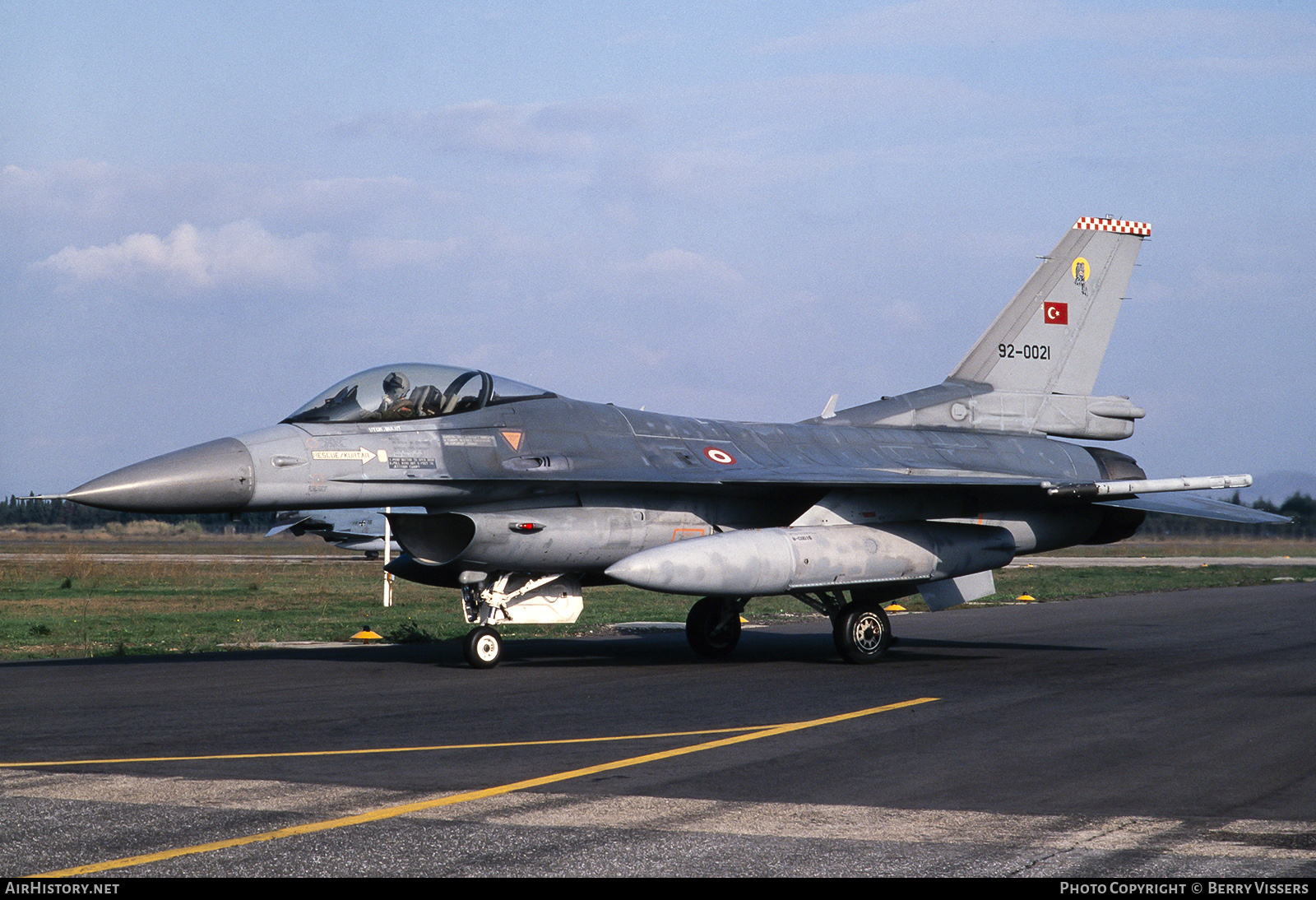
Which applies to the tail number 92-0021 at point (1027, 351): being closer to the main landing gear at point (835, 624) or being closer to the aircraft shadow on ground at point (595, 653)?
the aircraft shadow on ground at point (595, 653)

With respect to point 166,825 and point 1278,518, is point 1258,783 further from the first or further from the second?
point 1278,518

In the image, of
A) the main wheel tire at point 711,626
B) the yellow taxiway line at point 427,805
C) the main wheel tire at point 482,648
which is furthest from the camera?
the main wheel tire at point 711,626

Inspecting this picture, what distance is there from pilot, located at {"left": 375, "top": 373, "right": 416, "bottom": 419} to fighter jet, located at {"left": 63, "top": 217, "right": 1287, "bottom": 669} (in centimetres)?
Result: 2

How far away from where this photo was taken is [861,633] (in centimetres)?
1493

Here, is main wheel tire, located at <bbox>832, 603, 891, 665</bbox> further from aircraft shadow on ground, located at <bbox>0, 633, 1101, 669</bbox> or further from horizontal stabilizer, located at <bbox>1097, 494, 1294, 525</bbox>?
horizontal stabilizer, located at <bbox>1097, 494, 1294, 525</bbox>

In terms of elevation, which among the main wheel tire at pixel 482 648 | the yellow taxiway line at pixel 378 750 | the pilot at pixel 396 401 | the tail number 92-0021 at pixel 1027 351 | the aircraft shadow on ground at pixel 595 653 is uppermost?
the tail number 92-0021 at pixel 1027 351

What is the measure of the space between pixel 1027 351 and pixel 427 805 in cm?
1413

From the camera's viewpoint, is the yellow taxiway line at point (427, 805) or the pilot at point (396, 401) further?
the pilot at point (396, 401)

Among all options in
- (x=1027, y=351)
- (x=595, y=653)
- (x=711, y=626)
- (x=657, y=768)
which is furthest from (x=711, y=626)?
(x=657, y=768)

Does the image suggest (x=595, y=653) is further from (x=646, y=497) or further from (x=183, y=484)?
(x=183, y=484)

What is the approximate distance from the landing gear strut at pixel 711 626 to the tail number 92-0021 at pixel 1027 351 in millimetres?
5803

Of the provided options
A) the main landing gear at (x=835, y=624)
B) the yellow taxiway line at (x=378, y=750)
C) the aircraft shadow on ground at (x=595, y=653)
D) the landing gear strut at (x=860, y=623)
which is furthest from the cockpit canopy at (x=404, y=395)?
the yellow taxiway line at (x=378, y=750)

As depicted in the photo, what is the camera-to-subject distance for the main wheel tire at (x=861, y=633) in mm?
14789

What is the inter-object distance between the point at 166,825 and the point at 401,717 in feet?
13.1
